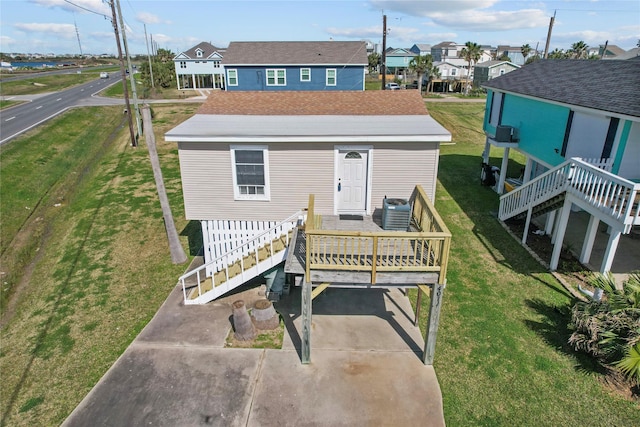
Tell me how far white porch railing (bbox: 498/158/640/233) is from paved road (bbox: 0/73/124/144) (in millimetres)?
32579

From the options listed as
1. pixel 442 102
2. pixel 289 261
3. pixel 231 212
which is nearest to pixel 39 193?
pixel 231 212

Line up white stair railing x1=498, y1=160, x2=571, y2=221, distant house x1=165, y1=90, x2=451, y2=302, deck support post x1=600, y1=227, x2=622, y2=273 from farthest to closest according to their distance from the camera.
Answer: white stair railing x1=498, y1=160, x2=571, y2=221 < distant house x1=165, y1=90, x2=451, y2=302 < deck support post x1=600, y1=227, x2=622, y2=273

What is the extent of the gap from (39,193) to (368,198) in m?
19.8

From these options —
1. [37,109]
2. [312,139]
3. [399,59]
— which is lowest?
[37,109]

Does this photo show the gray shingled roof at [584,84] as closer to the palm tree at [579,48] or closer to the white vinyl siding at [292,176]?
the white vinyl siding at [292,176]

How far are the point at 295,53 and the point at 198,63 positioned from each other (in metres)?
25.3

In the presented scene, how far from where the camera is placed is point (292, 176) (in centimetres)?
1184

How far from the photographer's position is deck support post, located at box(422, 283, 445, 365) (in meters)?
8.81

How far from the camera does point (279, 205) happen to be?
12.1m

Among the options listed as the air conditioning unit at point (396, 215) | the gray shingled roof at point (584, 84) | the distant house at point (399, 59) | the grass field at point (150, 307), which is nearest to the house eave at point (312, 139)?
the air conditioning unit at point (396, 215)

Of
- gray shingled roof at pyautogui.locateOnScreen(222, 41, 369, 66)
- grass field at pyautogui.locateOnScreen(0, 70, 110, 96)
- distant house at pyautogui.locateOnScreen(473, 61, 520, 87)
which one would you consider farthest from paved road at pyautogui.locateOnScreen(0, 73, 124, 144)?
distant house at pyautogui.locateOnScreen(473, 61, 520, 87)

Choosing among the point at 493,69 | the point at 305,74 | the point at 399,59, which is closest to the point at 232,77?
the point at 305,74

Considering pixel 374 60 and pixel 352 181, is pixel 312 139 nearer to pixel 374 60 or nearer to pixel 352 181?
pixel 352 181

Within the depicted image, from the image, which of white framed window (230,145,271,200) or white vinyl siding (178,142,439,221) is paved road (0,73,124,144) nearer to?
white vinyl siding (178,142,439,221)
